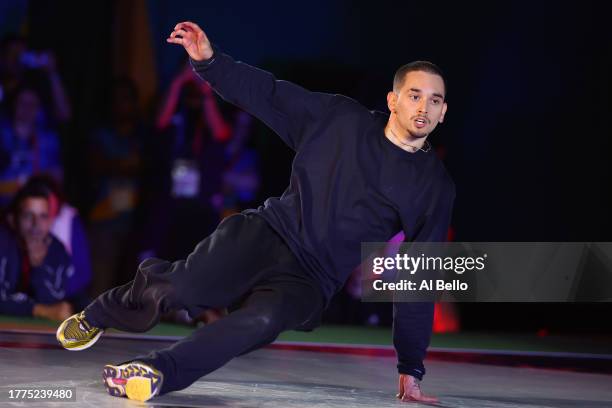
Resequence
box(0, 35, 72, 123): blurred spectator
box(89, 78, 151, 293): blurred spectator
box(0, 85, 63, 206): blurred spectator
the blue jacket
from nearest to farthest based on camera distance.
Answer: the blue jacket
box(0, 85, 63, 206): blurred spectator
box(0, 35, 72, 123): blurred spectator
box(89, 78, 151, 293): blurred spectator

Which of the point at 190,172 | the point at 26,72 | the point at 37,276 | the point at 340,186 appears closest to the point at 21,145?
the point at 26,72

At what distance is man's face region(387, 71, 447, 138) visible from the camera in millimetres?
2836

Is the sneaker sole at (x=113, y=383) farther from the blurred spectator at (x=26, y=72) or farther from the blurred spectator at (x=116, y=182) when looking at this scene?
the blurred spectator at (x=26, y=72)

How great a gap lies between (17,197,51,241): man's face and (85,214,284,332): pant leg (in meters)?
3.58

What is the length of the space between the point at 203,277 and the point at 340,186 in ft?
1.69

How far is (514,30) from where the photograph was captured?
711 centimetres

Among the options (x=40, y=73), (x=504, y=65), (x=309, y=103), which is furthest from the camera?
(x=504, y=65)

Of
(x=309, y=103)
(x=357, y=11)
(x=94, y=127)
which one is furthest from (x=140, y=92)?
(x=309, y=103)

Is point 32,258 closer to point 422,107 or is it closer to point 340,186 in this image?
point 340,186

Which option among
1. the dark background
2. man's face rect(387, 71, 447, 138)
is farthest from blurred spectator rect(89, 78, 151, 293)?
man's face rect(387, 71, 447, 138)

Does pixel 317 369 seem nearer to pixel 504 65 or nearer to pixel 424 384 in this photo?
pixel 424 384

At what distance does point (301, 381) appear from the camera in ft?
11.1

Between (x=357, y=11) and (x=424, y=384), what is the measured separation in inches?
175

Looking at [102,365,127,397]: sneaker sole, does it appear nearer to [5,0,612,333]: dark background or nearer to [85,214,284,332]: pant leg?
[85,214,284,332]: pant leg
